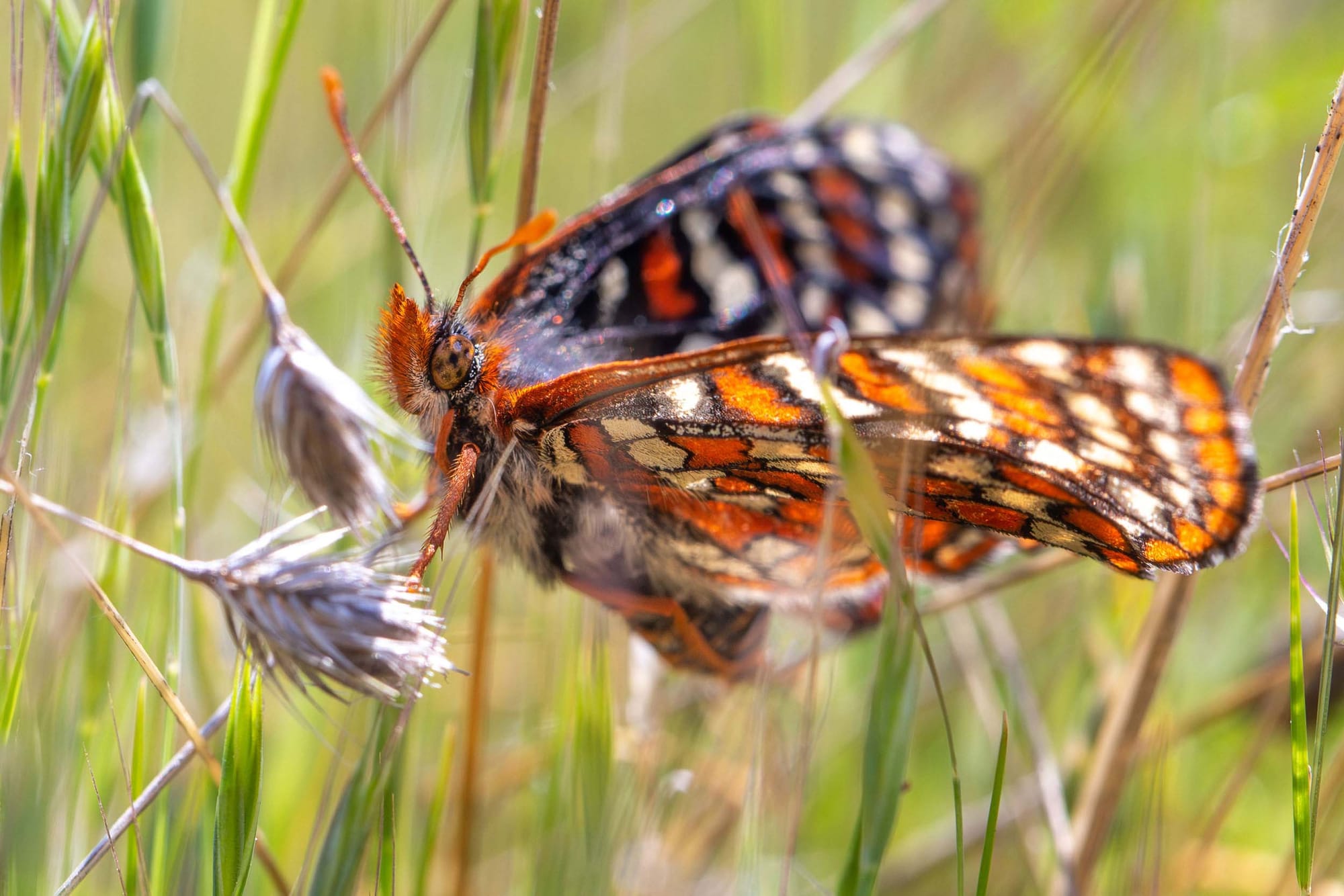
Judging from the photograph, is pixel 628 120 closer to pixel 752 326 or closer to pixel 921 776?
pixel 752 326

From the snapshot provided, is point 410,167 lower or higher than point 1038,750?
higher

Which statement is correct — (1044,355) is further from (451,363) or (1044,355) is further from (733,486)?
(451,363)

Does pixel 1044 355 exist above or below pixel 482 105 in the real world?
below

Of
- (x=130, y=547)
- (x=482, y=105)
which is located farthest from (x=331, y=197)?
(x=130, y=547)

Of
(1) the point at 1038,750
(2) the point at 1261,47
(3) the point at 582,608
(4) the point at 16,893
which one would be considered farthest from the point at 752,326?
(2) the point at 1261,47

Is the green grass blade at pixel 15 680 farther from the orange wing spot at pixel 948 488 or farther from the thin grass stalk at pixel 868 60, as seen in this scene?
the thin grass stalk at pixel 868 60

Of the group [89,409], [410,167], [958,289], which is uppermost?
[410,167]
